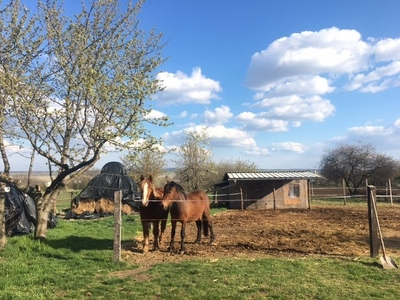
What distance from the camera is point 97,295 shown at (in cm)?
518

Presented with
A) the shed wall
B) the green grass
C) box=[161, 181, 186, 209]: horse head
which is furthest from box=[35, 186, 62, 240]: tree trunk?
the shed wall

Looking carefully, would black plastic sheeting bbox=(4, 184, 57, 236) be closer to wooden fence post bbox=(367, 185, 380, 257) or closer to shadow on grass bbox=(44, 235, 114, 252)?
shadow on grass bbox=(44, 235, 114, 252)

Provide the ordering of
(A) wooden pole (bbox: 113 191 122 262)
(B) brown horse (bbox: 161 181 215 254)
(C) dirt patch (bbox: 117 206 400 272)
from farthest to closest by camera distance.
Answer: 1. (B) brown horse (bbox: 161 181 215 254)
2. (C) dirt patch (bbox: 117 206 400 272)
3. (A) wooden pole (bbox: 113 191 122 262)

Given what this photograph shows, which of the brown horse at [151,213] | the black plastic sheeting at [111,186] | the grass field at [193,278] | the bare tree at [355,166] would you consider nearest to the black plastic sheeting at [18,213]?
the grass field at [193,278]

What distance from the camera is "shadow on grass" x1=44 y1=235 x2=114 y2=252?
858 centimetres

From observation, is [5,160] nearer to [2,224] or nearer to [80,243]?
[2,224]

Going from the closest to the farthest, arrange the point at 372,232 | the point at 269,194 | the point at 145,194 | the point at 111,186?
the point at 372,232, the point at 145,194, the point at 111,186, the point at 269,194

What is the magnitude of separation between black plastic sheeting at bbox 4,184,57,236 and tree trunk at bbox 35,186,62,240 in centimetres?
152

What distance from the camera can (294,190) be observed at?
76.7 ft

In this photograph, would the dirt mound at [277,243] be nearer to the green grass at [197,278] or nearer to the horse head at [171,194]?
the green grass at [197,278]

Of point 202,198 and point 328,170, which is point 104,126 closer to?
point 202,198

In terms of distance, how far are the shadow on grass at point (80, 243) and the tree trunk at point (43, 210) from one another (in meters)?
0.28

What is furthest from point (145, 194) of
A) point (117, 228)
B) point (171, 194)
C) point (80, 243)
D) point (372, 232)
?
point (372, 232)

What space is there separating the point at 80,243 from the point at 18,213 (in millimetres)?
2910
